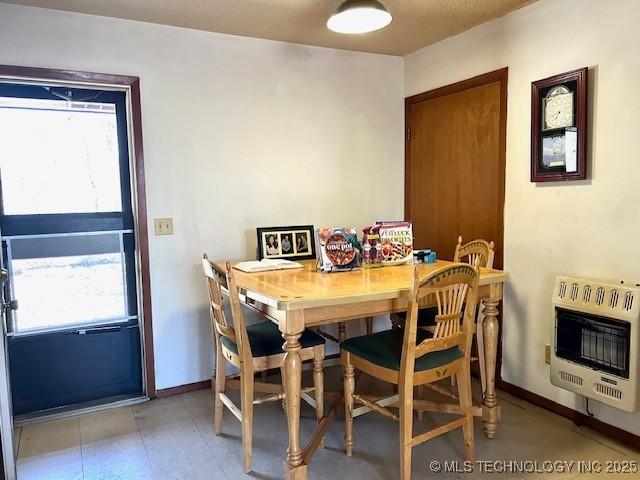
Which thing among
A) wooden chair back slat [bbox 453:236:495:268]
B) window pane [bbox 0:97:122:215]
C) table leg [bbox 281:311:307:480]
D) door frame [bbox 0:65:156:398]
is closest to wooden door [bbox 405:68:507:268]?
wooden chair back slat [bbox 453:236:495:268]

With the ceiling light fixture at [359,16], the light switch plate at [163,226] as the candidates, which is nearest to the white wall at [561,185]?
the ceiling light fixture at [359,16]

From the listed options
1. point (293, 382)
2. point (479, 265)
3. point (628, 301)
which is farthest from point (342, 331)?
point (628, 301)

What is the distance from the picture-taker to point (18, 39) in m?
2.52

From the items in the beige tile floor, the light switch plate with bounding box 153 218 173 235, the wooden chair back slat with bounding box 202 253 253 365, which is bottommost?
the beige tile floor

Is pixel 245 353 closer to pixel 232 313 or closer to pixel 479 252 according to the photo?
pixel 232 313

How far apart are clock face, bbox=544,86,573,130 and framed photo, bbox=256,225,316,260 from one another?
4.97 ft

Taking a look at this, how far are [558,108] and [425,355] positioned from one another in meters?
1.48

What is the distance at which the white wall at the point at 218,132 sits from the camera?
8.93 ft

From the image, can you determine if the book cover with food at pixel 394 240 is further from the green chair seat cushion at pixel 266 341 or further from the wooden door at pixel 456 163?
the wooden door at pixel 456 163

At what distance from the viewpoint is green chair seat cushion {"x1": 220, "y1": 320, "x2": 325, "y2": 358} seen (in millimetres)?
2207

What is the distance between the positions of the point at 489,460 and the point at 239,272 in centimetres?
150

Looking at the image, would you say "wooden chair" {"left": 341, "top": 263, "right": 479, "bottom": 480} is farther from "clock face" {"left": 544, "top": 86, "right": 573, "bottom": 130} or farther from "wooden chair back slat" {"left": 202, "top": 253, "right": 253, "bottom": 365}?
"clock face" {"left": 544, "top": 86, "right": 573, "bottom": 130}

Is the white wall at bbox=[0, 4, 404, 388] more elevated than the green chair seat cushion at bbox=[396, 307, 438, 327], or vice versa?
the white wall at bbox=[0, 4, 404, 388]

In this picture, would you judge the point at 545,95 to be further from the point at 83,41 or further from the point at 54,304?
the point at 54,304
